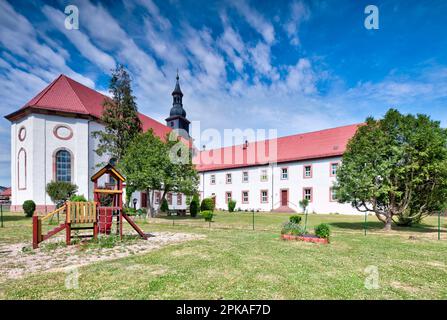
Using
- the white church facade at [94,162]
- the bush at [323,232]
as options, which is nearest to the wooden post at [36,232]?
the bush at [323,232]

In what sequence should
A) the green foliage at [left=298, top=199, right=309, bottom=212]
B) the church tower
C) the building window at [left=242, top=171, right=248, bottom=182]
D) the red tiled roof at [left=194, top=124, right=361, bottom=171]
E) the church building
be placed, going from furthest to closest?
the church tower, the building window at [left=242, top=171, right=248, bottom=182], the red tiled roof at [left=194, top=124, right=361, bottom=171], the green foliage at [left=298, top=199, right=309, bottom=212], the church building

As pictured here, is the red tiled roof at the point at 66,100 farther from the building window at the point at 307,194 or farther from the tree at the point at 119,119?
the building window at the point at 307,194

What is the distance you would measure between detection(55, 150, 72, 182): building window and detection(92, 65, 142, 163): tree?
2923 millimetres

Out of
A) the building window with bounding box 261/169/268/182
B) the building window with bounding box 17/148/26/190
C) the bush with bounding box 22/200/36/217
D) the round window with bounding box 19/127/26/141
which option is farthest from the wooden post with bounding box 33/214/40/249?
the building window with bounding box 261/169/268/182

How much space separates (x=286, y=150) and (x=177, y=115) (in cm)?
2245

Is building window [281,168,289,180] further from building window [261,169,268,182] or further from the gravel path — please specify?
the gravel path

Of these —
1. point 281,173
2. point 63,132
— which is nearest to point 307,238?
point 281,173

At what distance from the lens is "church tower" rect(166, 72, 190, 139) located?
155 ft

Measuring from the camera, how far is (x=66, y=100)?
2716 cm

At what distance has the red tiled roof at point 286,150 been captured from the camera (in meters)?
29.9

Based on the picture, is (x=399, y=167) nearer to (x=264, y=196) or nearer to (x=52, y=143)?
(x=264, y=196)

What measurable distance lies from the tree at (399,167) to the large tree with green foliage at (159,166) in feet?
39.3
